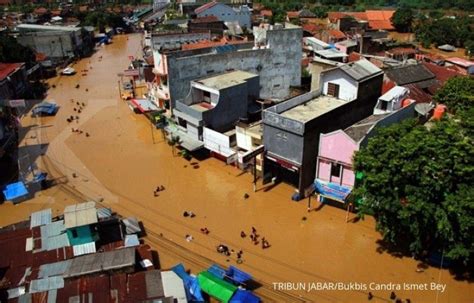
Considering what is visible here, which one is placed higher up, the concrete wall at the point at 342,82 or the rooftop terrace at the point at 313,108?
the concrete wall at the point at 342,82

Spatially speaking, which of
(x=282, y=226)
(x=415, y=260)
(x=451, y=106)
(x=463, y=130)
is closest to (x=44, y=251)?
(x=282, y=226)

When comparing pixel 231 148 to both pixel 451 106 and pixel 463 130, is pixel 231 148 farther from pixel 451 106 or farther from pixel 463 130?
pixel 451 106

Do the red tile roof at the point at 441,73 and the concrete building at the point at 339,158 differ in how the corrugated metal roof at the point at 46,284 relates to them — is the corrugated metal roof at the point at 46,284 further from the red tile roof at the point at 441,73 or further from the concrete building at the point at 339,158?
the red tile roof at the point at 441,73

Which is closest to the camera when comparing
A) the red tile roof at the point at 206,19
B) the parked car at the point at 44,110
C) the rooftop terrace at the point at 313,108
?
the rooftop terrace at the point at 313,108

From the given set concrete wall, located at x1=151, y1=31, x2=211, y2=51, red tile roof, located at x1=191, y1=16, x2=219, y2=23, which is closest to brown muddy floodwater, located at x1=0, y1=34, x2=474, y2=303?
concrete wall, located at x1=151, y1=31, x2=211, y2=51

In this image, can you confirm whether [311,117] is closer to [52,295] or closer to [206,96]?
[206,96]

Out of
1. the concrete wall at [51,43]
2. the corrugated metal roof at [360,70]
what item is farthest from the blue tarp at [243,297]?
the concrete wall at [51,43]

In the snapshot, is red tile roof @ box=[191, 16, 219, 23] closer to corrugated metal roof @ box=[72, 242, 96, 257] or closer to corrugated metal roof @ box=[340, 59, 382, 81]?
corrugated metal roof @ box=[340, 59, 382, 81]
